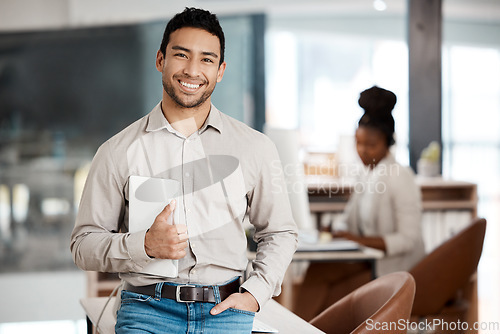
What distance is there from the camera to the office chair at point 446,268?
99.0 inches

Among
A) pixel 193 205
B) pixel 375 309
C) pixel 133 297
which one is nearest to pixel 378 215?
pixel 375 309

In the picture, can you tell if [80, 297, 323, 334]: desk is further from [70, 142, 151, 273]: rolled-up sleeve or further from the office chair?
the office chair

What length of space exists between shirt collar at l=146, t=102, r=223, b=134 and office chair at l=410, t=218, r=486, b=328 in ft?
4.30

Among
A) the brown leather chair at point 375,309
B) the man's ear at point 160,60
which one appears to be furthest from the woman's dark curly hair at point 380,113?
the man's ear at point 160,60

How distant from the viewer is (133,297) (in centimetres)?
146

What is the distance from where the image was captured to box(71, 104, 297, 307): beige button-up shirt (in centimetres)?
145

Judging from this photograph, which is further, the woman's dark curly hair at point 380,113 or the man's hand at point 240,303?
the woman's dark curly hair at point 380,113

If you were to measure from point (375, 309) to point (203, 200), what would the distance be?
63 cm

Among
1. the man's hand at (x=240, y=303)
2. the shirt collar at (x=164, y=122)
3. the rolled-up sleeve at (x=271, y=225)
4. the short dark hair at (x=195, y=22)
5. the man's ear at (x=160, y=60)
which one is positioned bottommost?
the man's hand at (x=240, y=303)

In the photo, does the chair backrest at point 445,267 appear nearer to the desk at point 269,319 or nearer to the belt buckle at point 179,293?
the desk at point 269,319

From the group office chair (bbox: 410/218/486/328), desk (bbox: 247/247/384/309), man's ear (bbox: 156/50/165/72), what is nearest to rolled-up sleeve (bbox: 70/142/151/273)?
man's ear (bbox: 156/50/165/72)

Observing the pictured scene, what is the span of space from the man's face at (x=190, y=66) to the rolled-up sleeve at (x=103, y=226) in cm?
21

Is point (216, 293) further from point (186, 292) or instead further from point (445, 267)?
point (445, 267)

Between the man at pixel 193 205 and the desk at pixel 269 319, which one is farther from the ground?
the man at pixel 193 205
